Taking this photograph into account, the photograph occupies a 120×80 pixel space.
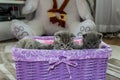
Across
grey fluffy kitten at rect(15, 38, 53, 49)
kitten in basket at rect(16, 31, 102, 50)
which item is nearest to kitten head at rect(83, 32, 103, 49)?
kitten in basket at rect(16, 31, 102, 50)

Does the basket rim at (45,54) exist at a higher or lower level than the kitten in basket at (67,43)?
lower

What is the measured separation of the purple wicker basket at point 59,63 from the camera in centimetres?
80

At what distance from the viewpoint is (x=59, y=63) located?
0.81 metres

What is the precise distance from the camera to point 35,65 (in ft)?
2.66

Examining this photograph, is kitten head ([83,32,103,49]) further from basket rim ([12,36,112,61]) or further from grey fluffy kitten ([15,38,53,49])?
grey fluffy kitten ([15,38,53,49])

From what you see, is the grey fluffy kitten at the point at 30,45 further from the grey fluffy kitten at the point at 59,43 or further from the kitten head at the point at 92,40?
the kitten head at the point at 92,40

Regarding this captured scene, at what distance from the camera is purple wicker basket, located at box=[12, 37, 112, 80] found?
80cm

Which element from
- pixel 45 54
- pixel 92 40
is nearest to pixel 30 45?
pixel 45 54

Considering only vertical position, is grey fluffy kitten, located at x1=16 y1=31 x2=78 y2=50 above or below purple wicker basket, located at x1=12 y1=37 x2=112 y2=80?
above

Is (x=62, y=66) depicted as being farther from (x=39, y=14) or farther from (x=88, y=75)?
(x=39, y=14)

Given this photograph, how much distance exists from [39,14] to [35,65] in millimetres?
1212

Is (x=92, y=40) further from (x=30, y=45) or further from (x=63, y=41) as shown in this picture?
(x=30, y=45)

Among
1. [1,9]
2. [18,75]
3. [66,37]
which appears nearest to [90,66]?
[66,37]

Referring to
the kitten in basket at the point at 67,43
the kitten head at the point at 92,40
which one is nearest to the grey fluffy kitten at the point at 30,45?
the kitten in basket at the point at 67,43
